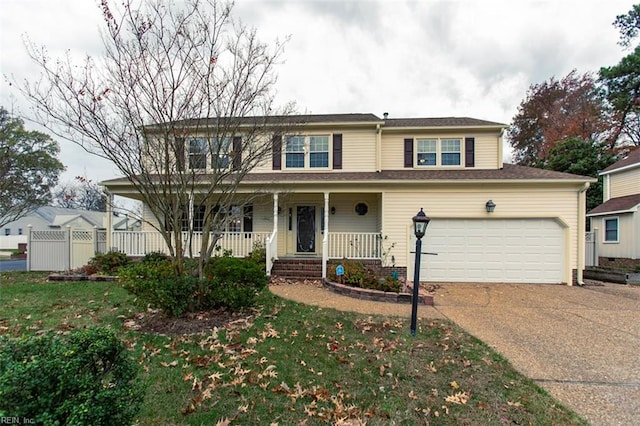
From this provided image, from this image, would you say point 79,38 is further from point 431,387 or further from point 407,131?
point 407,131

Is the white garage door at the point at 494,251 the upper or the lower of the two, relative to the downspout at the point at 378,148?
lower

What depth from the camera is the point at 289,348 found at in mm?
4121

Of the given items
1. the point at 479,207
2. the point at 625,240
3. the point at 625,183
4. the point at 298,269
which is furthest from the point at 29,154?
the point at 625,183

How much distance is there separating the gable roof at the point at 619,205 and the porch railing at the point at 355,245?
12.3 m

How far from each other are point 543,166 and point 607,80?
6.90 metres

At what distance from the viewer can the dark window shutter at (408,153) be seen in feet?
38.3

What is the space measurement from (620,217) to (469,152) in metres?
8.82

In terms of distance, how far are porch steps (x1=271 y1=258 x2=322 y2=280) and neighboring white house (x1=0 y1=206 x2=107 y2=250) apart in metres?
30.4

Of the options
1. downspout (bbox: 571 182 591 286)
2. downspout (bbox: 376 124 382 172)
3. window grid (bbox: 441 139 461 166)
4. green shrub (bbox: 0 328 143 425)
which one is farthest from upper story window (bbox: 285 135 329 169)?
green shrub (bbox: 0 328 143 425)

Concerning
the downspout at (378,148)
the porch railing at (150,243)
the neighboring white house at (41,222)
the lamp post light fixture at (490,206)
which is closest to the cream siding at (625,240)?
the lamp post light fixture at (490,206)

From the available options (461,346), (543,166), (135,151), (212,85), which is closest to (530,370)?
(461,346)

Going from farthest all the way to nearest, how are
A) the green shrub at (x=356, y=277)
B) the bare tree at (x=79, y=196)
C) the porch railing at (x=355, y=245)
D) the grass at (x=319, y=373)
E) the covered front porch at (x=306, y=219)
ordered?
1. the covered front porch at (x=306, y=219)
2. the porch railing at (x=355, y=245)
3. the green shrub at (x=356, y=277)
4. the bare tree at (x=79, y=196)
5. the grass at (x=319, y=373)

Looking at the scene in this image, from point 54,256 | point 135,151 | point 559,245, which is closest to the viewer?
point 135,151

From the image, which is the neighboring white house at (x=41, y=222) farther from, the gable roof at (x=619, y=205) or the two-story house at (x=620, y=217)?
the gable roof at (x=619, y=205)
